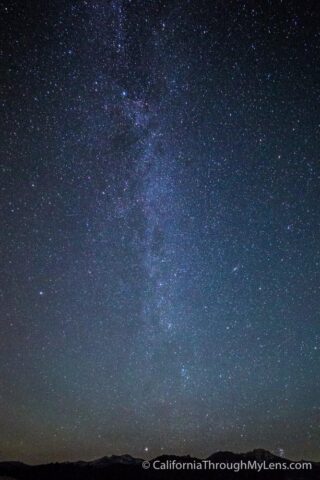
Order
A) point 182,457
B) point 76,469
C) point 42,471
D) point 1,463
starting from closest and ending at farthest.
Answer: point 42,471, point 76,469, point 1,463, point 182,457

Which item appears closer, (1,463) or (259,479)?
(259,479)

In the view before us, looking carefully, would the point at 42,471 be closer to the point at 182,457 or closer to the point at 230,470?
the point at 230,470

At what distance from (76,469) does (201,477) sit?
18069 millimetres

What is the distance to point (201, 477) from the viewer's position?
50.6m

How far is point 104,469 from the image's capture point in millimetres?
57375

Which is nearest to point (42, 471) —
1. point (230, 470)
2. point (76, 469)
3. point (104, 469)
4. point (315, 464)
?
point (76, 469)

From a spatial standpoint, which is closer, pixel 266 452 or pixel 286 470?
pixel 286 470

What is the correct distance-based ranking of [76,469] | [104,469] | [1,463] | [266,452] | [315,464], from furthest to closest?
[266,452]
[315,464]
[1,463]
[104,469]
[76,469]

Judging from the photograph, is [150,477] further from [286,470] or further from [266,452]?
[266,452]

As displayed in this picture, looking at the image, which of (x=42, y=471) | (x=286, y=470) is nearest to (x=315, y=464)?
(x=286, y=470)

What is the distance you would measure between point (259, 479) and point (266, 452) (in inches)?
1659

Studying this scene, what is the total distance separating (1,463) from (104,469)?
1941 cm

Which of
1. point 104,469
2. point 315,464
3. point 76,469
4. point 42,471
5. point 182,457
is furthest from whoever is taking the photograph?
point 182,457

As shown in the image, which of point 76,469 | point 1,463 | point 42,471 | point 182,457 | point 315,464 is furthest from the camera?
point 182,457
